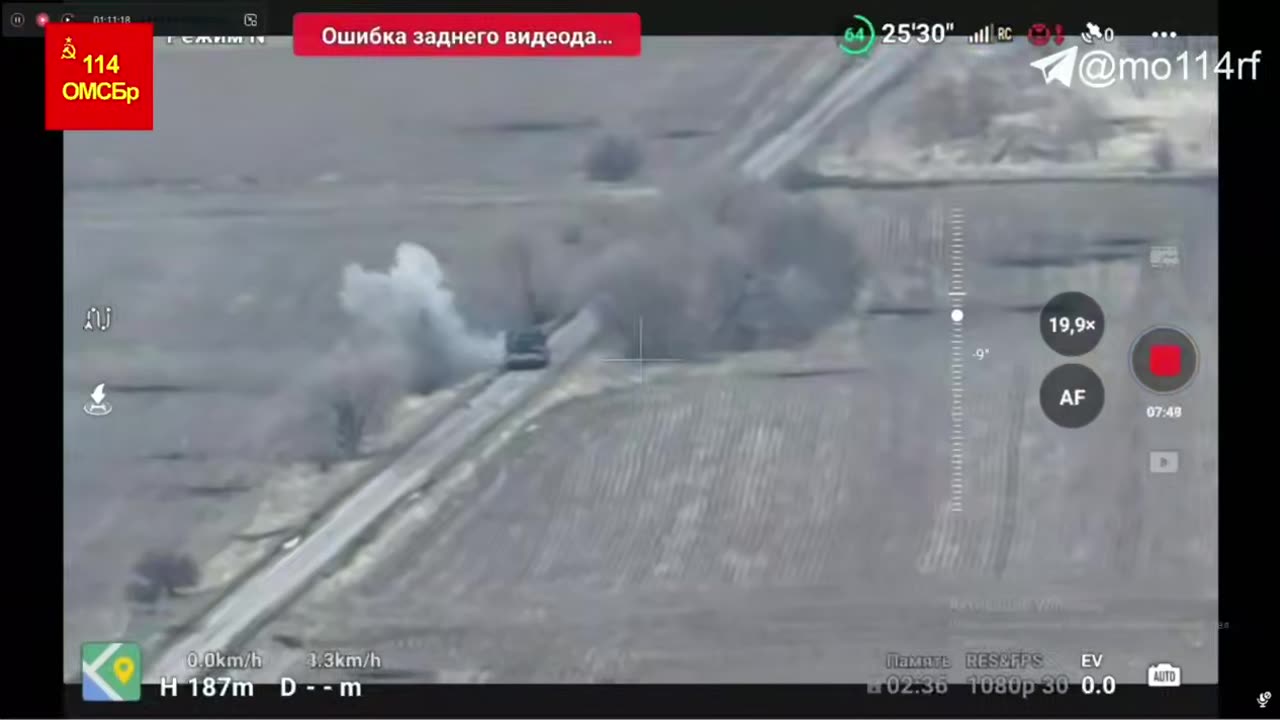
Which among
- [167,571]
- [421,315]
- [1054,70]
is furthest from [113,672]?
[1054,70]

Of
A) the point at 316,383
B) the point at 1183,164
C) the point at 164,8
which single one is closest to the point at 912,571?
the point at 1183,164

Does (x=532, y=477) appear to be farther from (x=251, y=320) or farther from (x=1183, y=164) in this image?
(x=1183, y=164)

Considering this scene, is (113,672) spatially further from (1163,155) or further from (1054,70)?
(1163,155)

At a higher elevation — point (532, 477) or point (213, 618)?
point (532, 477)

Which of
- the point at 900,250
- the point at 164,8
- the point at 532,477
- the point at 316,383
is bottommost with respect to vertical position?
the point at 532,477

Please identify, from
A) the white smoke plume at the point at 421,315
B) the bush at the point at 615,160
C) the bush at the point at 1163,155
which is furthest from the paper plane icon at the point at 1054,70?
the white smoke plume at the point at 421,315
